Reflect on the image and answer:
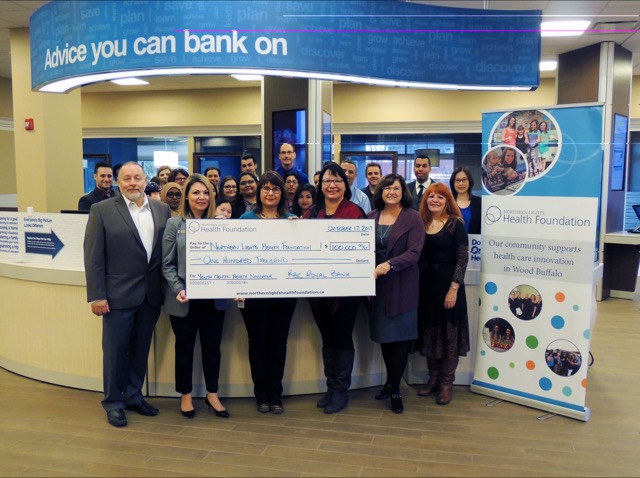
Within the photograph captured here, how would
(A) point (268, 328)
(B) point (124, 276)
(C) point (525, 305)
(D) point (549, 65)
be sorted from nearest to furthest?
(B) point (124, 276) < (A) point (268, 328) < (C) point (525, 305) < (D) point (549, 65)

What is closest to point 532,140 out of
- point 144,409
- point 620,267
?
point 144,409

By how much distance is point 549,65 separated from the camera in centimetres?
826

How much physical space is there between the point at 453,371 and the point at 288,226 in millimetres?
1508

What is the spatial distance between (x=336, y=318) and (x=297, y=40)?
179cm

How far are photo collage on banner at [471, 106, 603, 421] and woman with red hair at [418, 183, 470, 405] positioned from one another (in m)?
0.24

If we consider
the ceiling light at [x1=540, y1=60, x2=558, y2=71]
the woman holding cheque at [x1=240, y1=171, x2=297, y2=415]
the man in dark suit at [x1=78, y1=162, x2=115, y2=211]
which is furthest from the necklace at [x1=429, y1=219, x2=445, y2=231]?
the ceiling light at [x1=540, y1=60, x2=558, y2=71]

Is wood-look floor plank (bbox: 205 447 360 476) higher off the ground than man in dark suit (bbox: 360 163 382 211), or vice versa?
man in dark suit (bbox: 360 163 382 211)

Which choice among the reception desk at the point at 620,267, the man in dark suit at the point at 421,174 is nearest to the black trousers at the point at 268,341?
the man in dark suit at the point at 421,174

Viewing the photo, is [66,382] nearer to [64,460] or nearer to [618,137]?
[64,460]

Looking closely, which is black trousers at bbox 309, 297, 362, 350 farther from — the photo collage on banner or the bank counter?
the photo collage on banner

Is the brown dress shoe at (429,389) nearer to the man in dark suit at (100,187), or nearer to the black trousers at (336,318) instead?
the black trousers at (336,318)

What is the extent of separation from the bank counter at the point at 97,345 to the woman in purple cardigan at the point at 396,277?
0.39 meters

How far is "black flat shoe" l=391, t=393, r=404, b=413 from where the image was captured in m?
3.46

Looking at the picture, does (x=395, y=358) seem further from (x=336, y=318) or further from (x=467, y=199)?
(x=467, y=199)
